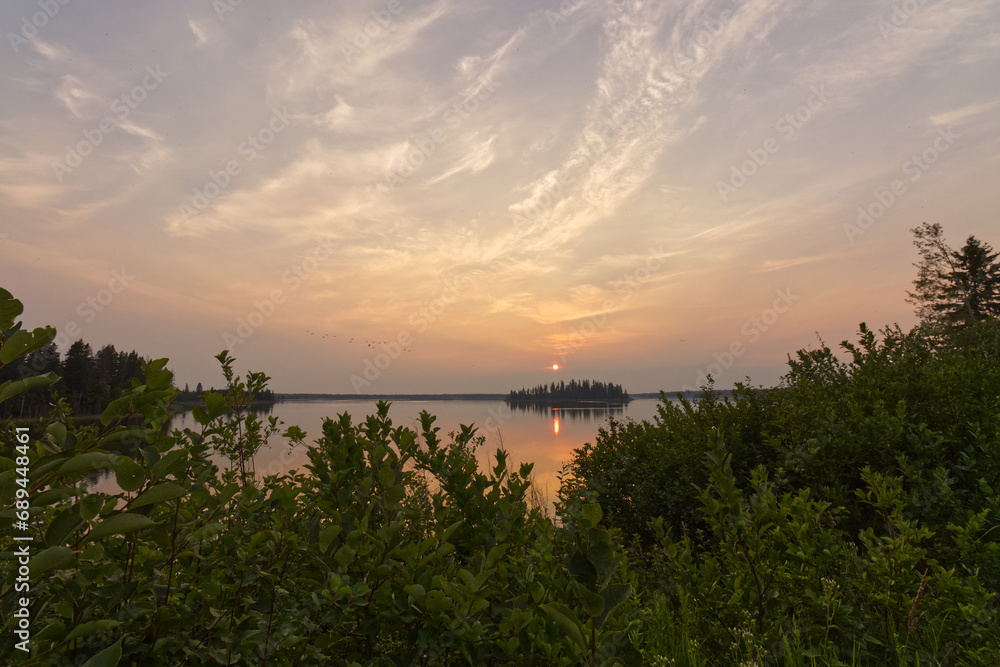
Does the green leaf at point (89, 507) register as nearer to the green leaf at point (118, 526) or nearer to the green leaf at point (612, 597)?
the green leaf at point (118, 526)

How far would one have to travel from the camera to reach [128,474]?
113 centimetres

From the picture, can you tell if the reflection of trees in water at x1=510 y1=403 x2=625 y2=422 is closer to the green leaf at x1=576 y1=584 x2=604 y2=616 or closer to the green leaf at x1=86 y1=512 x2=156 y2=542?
the green leaf at x1=576 y1=584 x2=604 y2=616

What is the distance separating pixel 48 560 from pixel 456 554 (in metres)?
1.80

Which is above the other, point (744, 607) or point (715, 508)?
point (715, 508)

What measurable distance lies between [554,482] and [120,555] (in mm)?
15812

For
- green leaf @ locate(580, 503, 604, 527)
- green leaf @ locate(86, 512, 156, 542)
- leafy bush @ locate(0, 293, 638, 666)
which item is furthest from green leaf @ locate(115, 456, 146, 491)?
green leaf @ locate(580, 503, 604, 527)

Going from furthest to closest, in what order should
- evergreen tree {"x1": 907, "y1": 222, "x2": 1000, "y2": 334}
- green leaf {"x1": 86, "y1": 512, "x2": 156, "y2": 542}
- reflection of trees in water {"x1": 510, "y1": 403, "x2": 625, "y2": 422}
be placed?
reflection of trees in water {"x1": 510, "y1": 403, "x2": 625, "y2": 422} → evergreen tree {"x1": 907, "y1": 222, "x2": 1000, "y2": 334} → green leaf {"x1": 86, "y1": 512, "x2": 156, "y2": 542}

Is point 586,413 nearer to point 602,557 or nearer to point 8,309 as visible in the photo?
point 602,557

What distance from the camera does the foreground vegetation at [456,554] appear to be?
1220 mm

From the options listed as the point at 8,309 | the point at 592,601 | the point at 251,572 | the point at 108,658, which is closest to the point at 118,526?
the point at 108,658

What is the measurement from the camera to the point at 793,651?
2.43 metres

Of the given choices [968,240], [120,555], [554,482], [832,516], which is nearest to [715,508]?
[832,516]

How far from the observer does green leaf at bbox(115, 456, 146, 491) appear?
110 centimetres

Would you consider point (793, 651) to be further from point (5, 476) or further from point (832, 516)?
point (5, 476)
